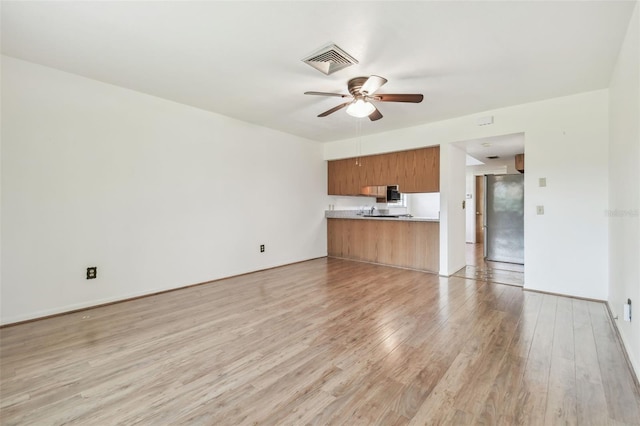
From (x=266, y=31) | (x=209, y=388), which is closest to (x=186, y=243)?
(x=209, y=388)

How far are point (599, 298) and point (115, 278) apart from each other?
562cm

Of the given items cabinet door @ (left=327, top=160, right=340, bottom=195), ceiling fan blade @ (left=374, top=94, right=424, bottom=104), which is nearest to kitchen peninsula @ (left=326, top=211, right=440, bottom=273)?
cabinet door @ (left=327, top=160, right=340, bottom=195)

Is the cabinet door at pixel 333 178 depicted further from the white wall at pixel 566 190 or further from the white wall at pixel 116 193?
the white wall at pixel 566 190

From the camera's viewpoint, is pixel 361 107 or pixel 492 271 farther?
pixel 492 271

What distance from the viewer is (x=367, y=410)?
158 cm

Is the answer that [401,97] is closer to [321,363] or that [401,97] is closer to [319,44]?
[319,44]

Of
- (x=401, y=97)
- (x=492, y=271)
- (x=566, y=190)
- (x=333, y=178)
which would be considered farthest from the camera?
(x=333, y=178)

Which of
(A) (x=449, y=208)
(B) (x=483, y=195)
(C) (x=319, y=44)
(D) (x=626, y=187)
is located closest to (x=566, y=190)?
(D) (x=626, y=187)

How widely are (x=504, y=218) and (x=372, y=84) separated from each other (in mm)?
4665

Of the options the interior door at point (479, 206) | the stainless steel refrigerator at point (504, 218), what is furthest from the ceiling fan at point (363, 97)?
the interior door at point (479, 206)

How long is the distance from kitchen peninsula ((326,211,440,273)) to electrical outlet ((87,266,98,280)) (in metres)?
4.12

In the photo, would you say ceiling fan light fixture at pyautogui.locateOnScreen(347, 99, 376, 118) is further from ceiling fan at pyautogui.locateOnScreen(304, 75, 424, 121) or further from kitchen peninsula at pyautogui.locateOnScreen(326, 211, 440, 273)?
kitchen peninsula at pyautogui.locateOnScreen(326, 211, 440, 273)

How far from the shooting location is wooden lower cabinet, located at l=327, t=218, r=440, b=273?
4855 millimetres

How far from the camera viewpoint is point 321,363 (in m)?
2.05
